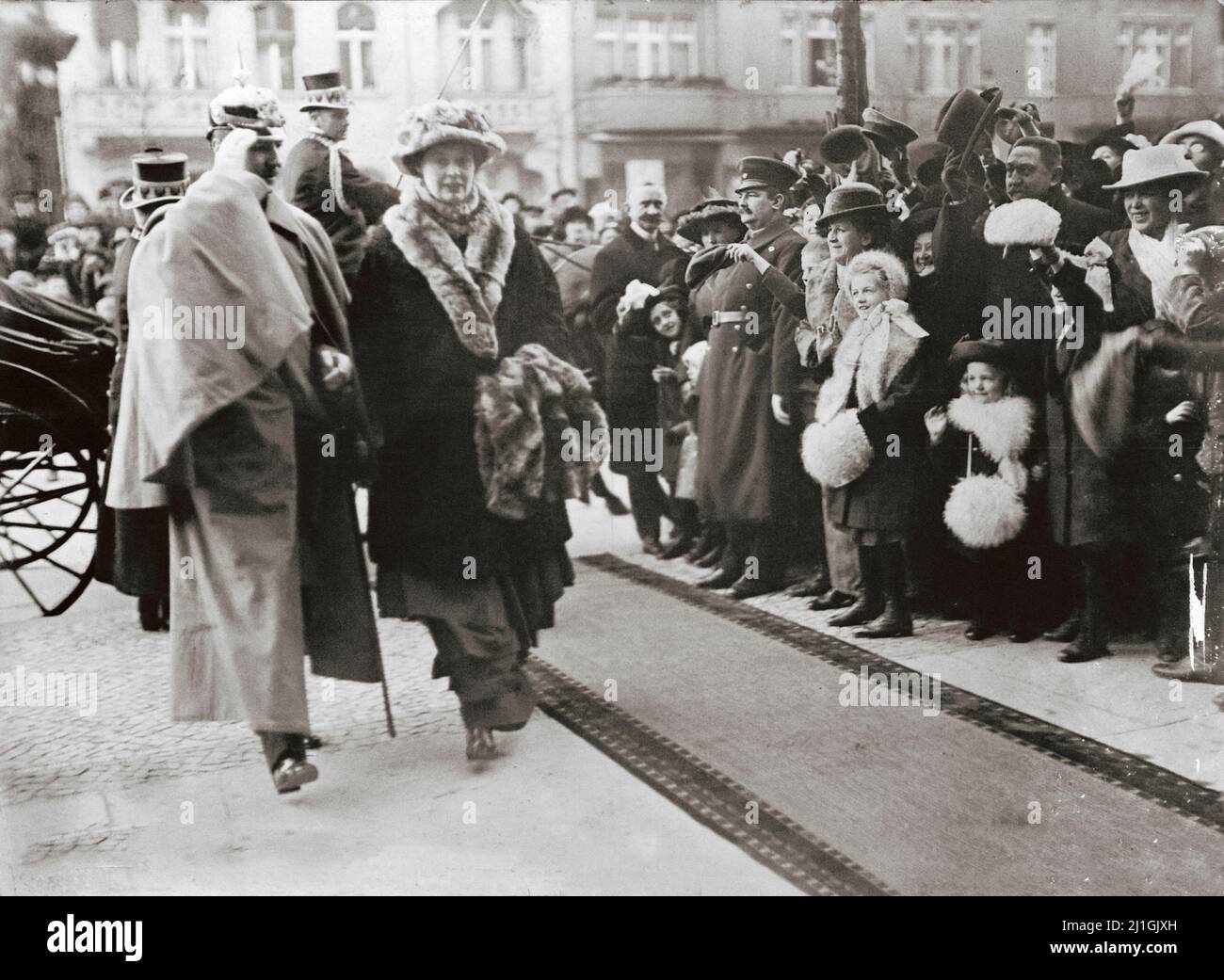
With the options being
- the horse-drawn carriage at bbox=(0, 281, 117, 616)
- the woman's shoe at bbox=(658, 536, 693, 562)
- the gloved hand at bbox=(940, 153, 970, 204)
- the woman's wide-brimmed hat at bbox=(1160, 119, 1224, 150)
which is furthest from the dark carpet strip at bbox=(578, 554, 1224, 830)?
the woman's wide-brimmed hat at bbox=(1160, 119, 1224, 150)

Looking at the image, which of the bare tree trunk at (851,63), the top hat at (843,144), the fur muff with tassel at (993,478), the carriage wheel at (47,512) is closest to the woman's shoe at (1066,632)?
the fur muff with tassel at (993,478)

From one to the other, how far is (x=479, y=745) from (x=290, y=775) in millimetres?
545

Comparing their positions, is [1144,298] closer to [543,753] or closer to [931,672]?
[931,672]

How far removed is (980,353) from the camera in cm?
452

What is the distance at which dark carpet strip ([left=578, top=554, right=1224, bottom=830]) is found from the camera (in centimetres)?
391

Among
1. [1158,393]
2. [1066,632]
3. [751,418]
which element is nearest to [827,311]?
[751,418]

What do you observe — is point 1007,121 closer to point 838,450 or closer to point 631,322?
point 838,450

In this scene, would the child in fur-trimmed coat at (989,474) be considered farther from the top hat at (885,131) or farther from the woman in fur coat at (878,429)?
the top hat at (885,131)

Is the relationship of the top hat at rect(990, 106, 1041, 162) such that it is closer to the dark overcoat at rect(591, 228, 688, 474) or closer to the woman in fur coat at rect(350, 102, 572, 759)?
the dark overcoat at rect(591, 228, 688, 474)

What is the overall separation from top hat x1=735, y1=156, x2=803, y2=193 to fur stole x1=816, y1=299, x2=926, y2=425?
1.66ft

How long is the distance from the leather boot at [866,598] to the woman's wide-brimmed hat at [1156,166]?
1.44m

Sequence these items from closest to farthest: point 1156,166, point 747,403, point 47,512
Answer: point 1156,166
point 747,403
point 47,512

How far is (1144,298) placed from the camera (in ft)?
14.5
